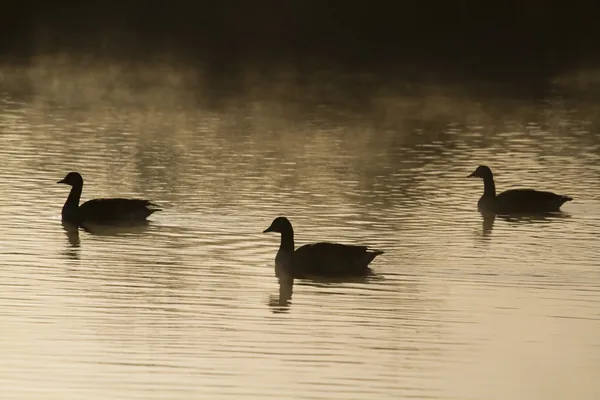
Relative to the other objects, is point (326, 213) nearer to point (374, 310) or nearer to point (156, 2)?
point (374, 310)

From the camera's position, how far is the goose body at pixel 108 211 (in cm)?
2066

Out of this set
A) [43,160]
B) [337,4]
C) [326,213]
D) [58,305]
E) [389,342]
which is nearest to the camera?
[389,342]

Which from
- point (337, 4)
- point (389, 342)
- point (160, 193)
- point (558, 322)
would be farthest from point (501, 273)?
point (337, 4)

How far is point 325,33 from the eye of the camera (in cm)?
6338

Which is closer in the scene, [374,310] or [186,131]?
[374,310]

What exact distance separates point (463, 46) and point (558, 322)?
144 ft

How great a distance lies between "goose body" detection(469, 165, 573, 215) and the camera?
2202cm

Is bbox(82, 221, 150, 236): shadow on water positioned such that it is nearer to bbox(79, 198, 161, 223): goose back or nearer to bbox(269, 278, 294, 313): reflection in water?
bbox(79, 198, 161, 223): goose back

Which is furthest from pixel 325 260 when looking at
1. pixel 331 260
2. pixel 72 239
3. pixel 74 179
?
pixel 74 179

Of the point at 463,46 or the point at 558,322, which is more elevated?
the point at 558,322

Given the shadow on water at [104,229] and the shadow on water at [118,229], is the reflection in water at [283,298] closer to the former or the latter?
the shadow on water at [104,229]

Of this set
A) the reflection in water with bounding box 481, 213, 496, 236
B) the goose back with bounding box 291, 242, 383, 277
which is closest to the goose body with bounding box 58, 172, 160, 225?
the goose back with bounding box 291, 242, 383, 277

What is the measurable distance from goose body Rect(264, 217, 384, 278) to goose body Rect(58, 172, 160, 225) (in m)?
3.52

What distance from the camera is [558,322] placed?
1500 centimetres
